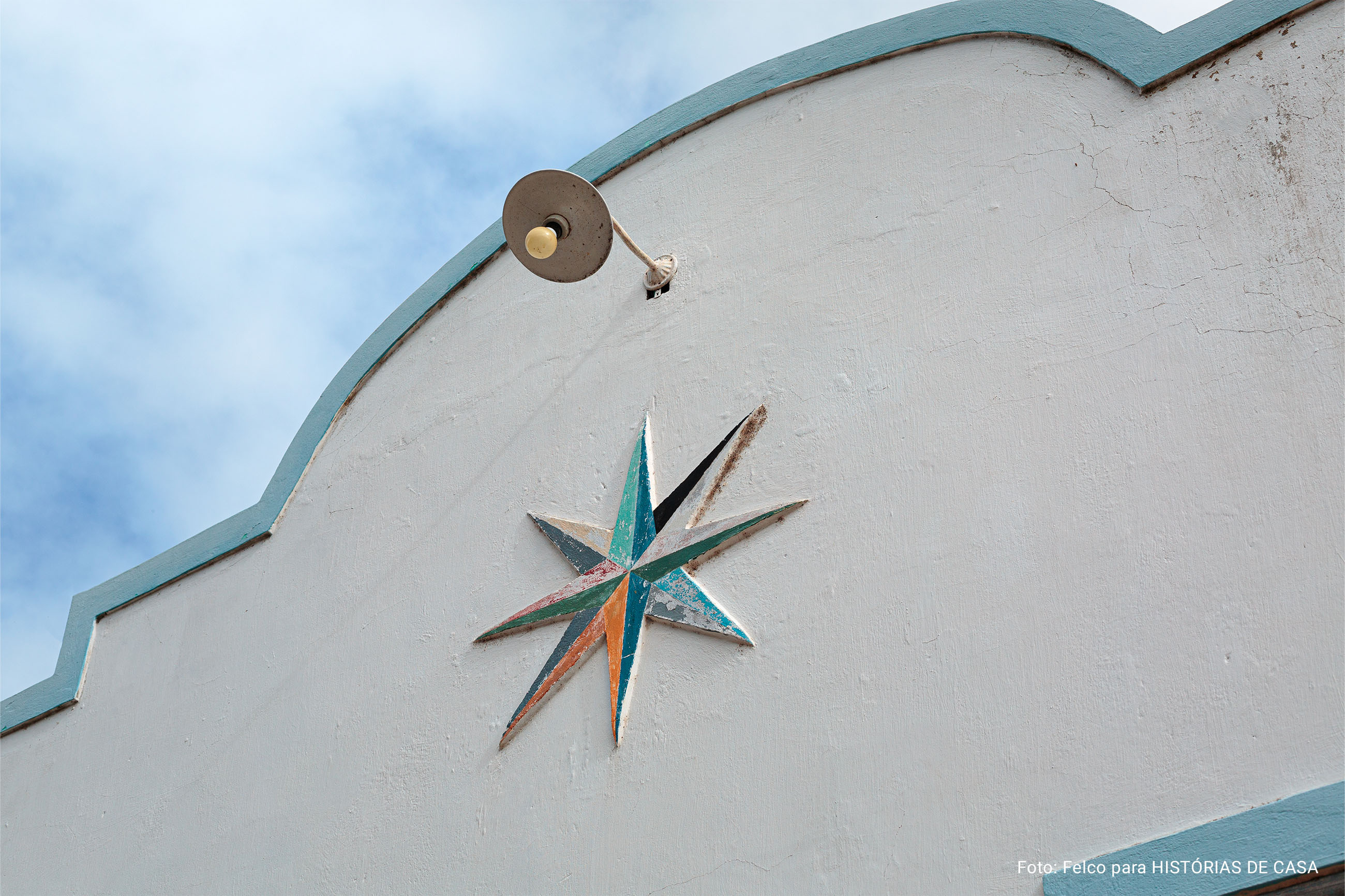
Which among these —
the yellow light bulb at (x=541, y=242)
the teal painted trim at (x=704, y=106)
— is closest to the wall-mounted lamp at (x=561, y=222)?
the yellow light bulb at (x=541, y=242)

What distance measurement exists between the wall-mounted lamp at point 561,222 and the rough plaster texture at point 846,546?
53 centimetres

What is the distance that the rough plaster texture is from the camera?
13.9 ft

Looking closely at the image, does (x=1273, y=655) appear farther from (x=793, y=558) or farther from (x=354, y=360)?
(x=354, y=360)

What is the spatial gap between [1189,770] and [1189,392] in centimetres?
136

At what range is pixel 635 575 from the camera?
5512mm

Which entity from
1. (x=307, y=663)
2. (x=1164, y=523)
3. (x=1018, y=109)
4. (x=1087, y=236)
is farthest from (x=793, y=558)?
(x=307, y=663)

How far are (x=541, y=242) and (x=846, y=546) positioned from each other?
1923 mm

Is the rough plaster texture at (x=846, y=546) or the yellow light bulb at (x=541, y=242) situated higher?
the yellow light bulb at (x=541, y=242)

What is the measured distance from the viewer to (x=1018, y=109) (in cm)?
564

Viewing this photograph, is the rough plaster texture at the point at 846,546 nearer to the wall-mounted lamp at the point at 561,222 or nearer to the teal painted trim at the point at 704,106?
the teal painted trim at the point at 704,106

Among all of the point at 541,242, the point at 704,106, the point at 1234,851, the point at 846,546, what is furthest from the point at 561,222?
the point at 1234,851

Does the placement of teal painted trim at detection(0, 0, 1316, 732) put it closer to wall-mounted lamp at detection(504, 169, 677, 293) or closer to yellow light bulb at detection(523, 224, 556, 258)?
wall-mounted lamp at detection(504, 169, 677, 293)

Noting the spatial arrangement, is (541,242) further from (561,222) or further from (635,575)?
(635,575)

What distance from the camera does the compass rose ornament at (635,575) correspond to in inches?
208
